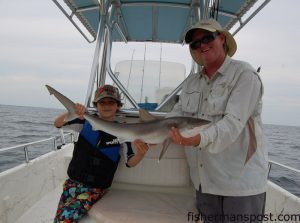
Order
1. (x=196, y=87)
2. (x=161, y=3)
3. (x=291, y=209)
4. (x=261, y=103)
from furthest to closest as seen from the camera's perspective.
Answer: (x=161, y=3), (x=291, y=209), (x=196, y=87), (x=261, y=103)

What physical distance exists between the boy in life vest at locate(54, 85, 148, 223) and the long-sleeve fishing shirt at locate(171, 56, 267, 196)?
2.98 feet

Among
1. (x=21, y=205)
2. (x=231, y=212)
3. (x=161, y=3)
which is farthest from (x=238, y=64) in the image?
(x=21, y=205)

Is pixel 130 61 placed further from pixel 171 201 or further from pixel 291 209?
pixel 291 209

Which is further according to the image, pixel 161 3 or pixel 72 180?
pixel 161 3

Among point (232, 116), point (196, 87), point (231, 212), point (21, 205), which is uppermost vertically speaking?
point (196, 87)

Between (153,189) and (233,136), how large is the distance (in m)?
1.99

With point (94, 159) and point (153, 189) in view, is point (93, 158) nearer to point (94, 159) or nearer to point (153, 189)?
point (94, 159)

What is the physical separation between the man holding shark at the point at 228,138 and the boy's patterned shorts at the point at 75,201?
130cm

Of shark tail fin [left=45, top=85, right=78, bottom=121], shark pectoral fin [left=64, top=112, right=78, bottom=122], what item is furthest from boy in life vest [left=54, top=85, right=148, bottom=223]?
shark tail fin [left=45, top=85, right=78, bottom=121]

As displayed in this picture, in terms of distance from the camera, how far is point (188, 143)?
7.84 ft

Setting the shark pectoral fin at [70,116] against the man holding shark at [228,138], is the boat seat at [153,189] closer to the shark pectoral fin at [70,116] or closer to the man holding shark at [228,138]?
the man holding shark at [228,138]

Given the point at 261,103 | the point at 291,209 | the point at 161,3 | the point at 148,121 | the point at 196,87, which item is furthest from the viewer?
the point at 161,3

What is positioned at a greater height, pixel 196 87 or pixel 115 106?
pixel 196 87

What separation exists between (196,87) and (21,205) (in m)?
3.28
